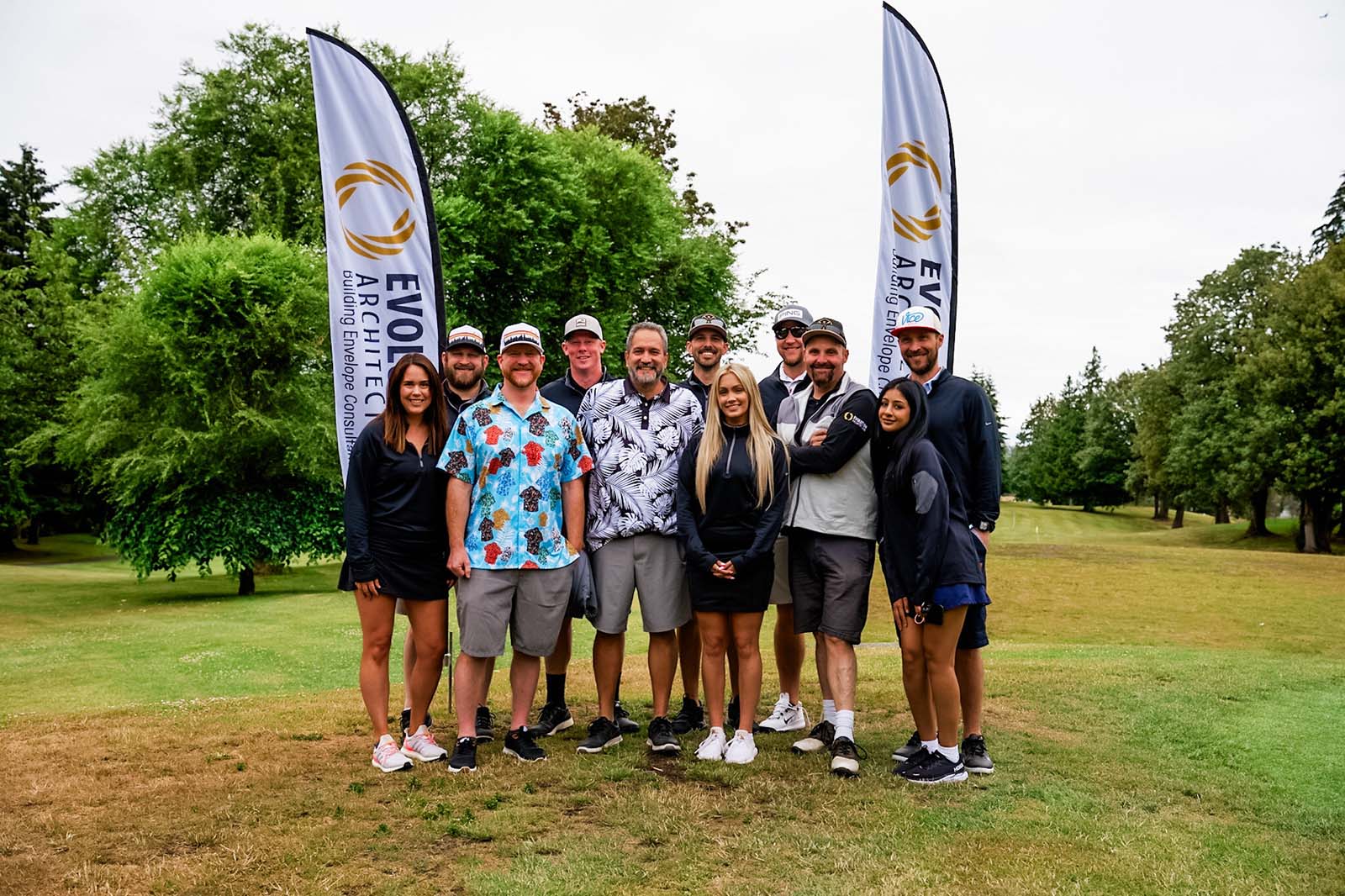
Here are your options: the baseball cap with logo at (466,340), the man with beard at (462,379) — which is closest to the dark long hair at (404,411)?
the man with beard at (462,379)

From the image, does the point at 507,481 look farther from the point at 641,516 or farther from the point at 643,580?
the point at 643,580

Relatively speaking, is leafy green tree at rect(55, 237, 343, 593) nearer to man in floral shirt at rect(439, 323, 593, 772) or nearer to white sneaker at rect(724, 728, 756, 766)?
man in floral shirt at rect(439, 323, 593, 772)

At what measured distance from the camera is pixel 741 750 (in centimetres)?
568

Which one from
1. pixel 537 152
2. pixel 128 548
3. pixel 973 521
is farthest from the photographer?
pixel 537 152

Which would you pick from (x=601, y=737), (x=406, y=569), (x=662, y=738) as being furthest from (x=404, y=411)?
(x=662, y=738)

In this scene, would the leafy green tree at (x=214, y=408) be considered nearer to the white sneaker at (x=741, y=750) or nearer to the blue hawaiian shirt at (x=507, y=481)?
the blue hawaiian shirt at (x=507, y=481)

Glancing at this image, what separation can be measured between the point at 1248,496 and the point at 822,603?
1742 inches

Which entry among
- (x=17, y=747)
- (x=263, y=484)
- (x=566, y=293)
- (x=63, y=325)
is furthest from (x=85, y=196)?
(x=17, y=747)

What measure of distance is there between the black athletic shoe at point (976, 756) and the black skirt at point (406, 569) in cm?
324

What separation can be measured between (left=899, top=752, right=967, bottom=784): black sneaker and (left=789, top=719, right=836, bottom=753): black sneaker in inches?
22.8

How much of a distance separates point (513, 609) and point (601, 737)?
3.22ft

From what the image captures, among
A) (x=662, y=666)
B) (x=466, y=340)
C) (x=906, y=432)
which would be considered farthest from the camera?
(x=466, y=340)

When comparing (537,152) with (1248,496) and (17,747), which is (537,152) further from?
(1248,496)

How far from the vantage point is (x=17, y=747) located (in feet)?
20.1
